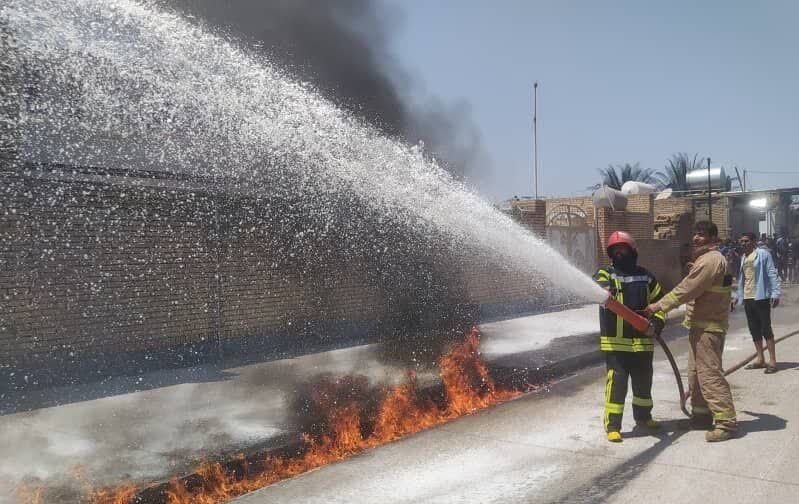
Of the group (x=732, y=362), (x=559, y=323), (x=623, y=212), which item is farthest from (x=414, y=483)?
(x=623, y=212)

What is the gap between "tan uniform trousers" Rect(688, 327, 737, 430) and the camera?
15.1 ft

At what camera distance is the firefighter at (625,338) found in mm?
4730

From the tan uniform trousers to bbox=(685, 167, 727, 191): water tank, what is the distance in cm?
2330

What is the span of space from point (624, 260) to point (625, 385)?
2.97 feet

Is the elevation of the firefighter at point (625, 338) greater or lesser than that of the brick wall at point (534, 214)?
lesser

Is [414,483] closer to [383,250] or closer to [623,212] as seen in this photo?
[383,250]

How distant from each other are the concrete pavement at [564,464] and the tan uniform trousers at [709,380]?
0.20 metres

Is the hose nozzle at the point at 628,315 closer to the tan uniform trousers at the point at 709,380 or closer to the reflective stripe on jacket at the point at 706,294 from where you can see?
the reflective stripe on jacket at the point at 706,294

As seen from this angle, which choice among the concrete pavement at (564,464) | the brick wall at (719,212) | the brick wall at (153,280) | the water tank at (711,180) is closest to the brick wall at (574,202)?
the brick wall at (719,212)

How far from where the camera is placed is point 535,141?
1024 inches

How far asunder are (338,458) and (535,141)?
75.1ft

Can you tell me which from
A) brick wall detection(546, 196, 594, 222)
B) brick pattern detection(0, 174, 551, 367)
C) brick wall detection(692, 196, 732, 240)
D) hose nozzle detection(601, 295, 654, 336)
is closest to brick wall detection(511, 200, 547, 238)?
brick pattern detection(0, 174, 551, 367)

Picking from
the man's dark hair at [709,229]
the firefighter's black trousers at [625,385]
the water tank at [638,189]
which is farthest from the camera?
the water tank at [638,189]

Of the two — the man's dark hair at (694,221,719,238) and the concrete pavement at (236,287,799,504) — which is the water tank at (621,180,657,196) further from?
the man's dark hair at (694,221,719,238)
